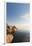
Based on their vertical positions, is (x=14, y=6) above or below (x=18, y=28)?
above

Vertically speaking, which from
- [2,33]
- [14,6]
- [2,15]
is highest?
[14,6]

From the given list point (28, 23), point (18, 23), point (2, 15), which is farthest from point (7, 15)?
point (28, 23)

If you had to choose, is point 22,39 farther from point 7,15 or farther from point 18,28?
point 7,15

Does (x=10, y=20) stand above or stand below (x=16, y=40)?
above

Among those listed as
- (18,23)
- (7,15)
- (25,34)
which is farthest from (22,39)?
(7,15)

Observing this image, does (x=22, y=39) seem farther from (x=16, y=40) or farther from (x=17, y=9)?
(x=17, y=9)

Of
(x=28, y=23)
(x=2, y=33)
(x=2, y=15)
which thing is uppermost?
(x=2, y=15)
